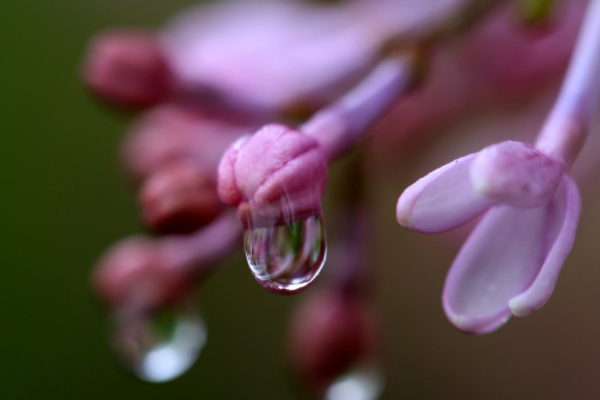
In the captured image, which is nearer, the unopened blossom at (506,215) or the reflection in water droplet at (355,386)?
the unopened blossom at (506,215)

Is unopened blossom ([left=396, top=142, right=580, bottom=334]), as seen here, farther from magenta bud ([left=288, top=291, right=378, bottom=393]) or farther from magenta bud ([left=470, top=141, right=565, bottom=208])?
magenta bud ([left=288, top=291, right=378, bottom=393])

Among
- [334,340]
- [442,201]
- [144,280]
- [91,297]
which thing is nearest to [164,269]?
[144,280]

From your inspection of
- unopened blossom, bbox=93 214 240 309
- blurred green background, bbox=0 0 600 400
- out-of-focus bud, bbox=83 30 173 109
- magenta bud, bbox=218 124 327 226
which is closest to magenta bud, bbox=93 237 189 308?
unopened blossom, bbox=93 214 240 309

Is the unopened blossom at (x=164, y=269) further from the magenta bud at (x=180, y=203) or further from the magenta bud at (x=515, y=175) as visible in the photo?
the magenta bud at (x=515, y=175)

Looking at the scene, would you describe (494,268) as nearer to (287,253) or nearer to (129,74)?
(287,253)

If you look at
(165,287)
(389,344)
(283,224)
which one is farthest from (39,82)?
(283,224)

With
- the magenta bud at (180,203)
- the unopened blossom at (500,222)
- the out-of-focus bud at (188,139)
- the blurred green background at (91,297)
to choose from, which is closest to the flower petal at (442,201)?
the unopened blossom at (500,222)

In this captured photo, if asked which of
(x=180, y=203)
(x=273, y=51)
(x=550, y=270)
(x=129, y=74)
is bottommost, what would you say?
(x=550, y=270)
